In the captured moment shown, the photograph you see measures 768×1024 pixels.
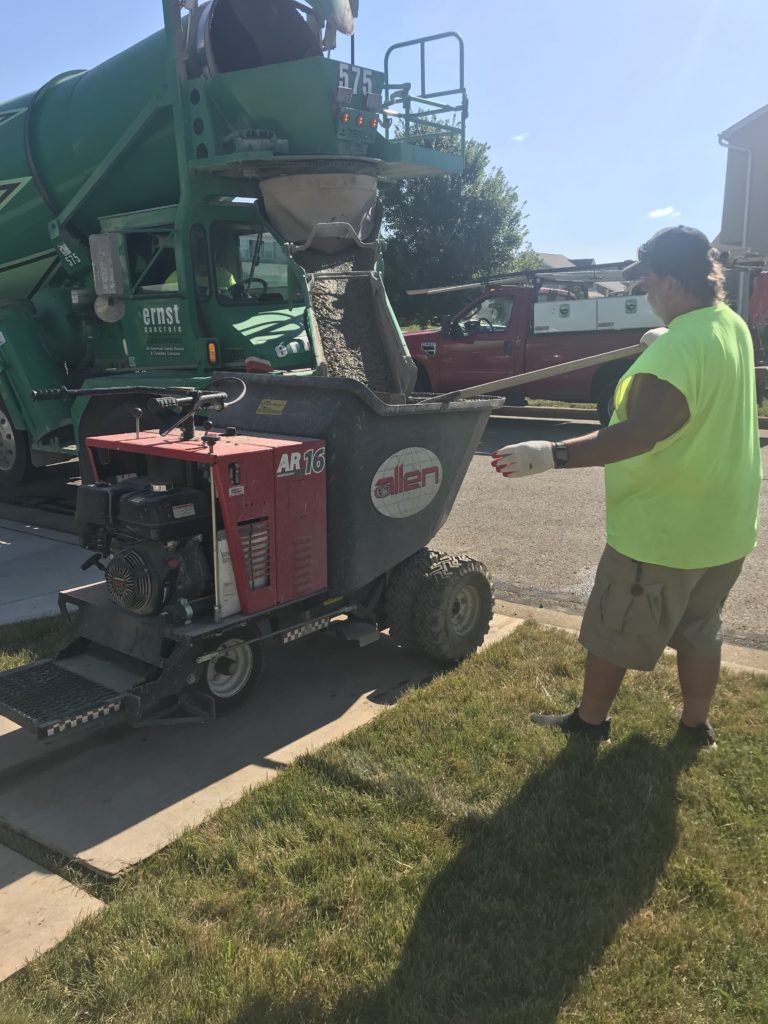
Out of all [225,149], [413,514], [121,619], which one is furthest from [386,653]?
[225,149]

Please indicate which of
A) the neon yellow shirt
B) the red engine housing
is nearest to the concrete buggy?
the red engine housing

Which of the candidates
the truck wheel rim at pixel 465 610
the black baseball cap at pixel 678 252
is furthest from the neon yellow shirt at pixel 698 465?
the truck wheel rim at pixel 465 610

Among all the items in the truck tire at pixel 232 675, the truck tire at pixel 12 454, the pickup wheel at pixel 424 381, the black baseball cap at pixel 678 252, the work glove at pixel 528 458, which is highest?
the black baseball cap at pixel 678 252

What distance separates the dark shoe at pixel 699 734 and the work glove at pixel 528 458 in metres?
1.34

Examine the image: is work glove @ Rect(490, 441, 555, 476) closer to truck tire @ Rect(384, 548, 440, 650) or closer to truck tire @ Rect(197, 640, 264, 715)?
truck tire @ Rect(384, 548, 440, 650)

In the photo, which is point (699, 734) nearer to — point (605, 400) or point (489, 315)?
point (605, 400)

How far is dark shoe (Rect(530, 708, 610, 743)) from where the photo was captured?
10.8ft

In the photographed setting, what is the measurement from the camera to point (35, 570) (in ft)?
18.6

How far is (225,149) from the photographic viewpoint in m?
5.77

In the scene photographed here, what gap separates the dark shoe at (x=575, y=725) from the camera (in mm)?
3287

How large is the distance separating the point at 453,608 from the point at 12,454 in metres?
5.45

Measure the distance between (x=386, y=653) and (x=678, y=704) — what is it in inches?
58.5

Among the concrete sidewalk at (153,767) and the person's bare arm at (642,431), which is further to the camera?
the person's bare arm at (642,431)

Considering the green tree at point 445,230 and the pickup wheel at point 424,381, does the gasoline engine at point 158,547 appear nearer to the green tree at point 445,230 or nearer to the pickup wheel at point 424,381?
the pickup wheel at point 424,381
